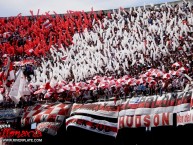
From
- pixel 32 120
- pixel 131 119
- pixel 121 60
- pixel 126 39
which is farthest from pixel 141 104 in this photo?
pixel 126 39

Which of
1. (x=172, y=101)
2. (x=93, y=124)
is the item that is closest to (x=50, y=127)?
(x=93, y=124)

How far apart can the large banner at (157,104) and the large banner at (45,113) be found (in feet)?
13.5

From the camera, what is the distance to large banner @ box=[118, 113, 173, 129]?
21453 mm

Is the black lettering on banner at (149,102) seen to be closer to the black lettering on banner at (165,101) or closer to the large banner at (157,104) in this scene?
the large banner at (157,104)

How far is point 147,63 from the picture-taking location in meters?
31.3

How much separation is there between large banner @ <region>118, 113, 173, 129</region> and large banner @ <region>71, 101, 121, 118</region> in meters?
0.64

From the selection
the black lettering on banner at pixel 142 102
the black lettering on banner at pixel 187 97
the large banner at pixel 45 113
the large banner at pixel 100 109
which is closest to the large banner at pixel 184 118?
the black lettering on banner at pixel 187 97

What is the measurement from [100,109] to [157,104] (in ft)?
12.3

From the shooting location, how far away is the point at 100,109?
81.7 feet

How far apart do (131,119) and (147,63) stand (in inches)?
347

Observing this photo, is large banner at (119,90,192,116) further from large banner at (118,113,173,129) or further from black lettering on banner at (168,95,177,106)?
large banner at (118,113,173,129)

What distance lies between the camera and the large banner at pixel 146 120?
21.5 metres

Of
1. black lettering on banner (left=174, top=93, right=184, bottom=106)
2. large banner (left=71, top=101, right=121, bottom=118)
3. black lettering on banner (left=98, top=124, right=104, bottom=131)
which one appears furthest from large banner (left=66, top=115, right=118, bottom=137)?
black lettering on banner (left=174, top=93, right=184, bottom=106)

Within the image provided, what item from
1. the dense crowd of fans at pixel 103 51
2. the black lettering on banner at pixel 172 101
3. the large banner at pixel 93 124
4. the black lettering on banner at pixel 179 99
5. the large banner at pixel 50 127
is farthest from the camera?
the dense crowd of fans at pixel 103 51
